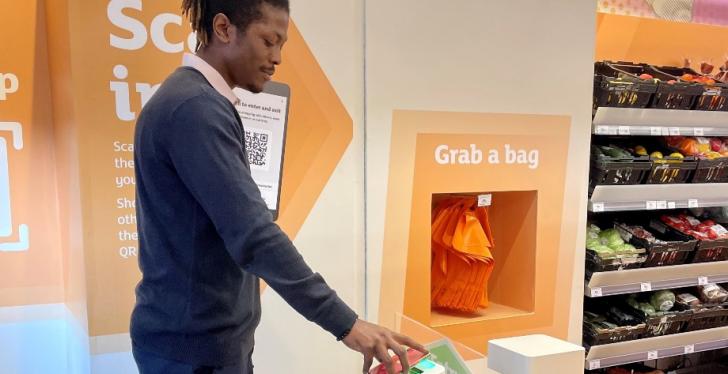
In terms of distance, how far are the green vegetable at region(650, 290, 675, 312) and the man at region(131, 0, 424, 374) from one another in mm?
2680

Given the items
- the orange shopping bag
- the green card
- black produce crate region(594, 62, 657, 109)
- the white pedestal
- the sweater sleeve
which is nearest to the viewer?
the sweater sleeve

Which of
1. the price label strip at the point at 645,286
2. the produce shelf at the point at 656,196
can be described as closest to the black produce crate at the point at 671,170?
the produce shelf at the point at 656,196

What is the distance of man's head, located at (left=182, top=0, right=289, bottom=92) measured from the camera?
1104 millimetres

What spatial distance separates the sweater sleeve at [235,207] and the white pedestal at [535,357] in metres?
0.58

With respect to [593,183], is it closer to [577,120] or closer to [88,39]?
[577,120]

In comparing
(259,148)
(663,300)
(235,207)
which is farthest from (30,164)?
(663,300)

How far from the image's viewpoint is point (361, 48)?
2.25 meters

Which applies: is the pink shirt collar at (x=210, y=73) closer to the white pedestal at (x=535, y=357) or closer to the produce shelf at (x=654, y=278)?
the white pedestal at (x=535, y=357)

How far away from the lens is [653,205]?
2.98 m

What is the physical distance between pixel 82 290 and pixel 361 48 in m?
1.39

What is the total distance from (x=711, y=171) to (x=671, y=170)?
1.10 ft

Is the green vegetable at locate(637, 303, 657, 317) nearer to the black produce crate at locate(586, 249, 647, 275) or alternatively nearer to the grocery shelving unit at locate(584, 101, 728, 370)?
the grocery shelving unit at locate(584, 101, 728, 370)

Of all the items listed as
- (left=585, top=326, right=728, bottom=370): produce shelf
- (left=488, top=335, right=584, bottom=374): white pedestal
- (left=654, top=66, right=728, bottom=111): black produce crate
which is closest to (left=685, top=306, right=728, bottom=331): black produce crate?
(left=585, top=326, right=728, bottom=370): produce shelf

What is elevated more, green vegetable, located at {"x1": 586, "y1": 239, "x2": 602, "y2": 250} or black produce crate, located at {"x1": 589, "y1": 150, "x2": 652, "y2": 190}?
black produce crate, located at {"x1": 589, "y1": 150, "x2": 652, "y2": 190}
